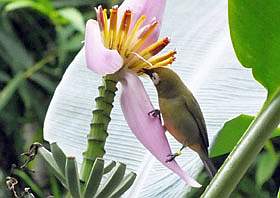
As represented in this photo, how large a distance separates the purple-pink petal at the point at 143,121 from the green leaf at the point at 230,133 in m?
0.14

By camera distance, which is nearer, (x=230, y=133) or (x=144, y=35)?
(x=144, y=35)

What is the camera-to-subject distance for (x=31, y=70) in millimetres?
1660

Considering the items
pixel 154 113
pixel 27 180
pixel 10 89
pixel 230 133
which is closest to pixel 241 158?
pixel 154 113

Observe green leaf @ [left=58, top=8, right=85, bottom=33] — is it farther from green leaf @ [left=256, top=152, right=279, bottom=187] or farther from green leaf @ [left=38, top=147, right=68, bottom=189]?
green leaf @ [left=38, top=147, right=68, bottom=189]

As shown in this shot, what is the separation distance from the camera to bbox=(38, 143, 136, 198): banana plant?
1.44ft

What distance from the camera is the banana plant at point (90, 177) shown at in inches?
17.2

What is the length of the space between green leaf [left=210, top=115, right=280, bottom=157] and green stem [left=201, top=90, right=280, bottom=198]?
0.41 ft

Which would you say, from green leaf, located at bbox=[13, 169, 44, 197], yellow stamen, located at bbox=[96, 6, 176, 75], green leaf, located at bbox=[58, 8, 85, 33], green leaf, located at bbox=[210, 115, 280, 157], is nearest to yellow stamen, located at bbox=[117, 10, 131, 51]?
yellow stamen, located at bbox=[96, 6, 176, 75]

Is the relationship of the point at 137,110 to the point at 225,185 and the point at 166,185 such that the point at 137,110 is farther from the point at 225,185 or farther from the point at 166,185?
the point at 166,185

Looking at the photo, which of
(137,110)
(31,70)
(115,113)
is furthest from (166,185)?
(31,70)

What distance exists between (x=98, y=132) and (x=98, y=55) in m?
0.04

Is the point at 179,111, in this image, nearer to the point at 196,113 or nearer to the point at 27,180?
the point at 196,113

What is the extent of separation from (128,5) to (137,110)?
0.07 metres

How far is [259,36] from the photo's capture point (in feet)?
1.76
